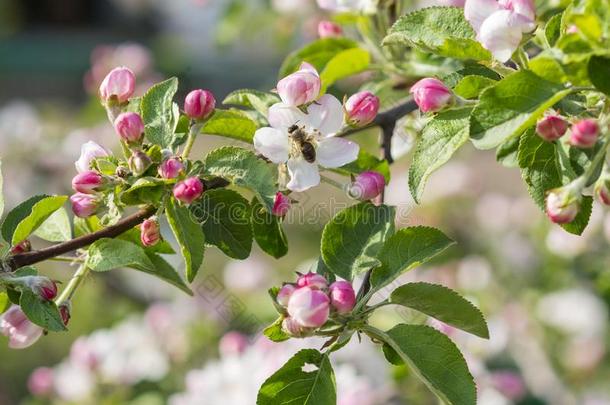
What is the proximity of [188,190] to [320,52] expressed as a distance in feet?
1.87

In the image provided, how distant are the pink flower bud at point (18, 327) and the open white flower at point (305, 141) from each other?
1.08 ft

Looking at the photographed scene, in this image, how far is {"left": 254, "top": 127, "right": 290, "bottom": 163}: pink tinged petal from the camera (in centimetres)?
96

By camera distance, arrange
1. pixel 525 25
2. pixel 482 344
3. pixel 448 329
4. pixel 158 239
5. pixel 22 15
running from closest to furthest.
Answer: pixel 525 25 < pixel 158 239 < pixel 448 329 < pixel 482 344 < pixel 22 15

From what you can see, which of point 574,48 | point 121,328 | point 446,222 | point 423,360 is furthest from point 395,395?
point 446,222

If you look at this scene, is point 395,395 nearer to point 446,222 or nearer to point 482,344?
point 482,344

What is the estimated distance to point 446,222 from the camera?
10.5ft

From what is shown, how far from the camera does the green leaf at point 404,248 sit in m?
0.95

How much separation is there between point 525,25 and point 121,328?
5.41 ft

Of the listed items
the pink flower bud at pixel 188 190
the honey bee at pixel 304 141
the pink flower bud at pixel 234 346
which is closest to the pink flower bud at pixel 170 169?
the pink flower bud at pixel 188 190

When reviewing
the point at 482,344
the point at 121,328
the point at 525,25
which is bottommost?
the point at 121,328

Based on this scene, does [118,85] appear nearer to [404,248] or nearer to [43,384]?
[404,248]

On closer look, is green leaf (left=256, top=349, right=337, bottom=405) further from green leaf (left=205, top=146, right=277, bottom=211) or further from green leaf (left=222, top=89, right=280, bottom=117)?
green leaf (left=222, top=89, right=280, bottom=117)

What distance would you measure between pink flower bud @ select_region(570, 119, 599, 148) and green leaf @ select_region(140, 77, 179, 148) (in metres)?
0.41

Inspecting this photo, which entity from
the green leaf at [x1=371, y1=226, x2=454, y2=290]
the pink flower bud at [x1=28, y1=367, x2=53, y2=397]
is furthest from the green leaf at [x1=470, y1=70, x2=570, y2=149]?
the pink flower bud at [x1=28, y1=367, x2=53, y2=397]
